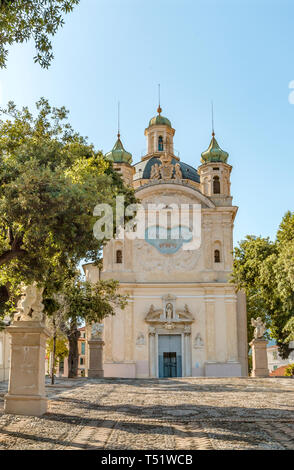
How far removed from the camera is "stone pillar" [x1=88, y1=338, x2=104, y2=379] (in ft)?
93.8

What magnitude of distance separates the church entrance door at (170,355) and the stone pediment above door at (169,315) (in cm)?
101

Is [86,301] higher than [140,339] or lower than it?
higher

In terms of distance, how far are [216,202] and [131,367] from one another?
13750 mm

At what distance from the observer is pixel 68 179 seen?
10.6 meters

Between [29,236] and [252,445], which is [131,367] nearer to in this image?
[29,236]

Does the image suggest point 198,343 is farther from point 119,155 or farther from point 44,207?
point 44,207

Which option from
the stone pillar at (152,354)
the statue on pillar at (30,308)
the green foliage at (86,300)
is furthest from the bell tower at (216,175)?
the statue on pillar at (30,308)

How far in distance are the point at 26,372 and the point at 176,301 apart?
1087 inches

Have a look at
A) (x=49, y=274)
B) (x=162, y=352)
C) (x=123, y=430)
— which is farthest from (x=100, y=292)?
(x=123, y=430)

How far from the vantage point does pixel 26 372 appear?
381 inches

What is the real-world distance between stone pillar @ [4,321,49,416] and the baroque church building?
86.3 feet

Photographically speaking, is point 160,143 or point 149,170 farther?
point 160,143

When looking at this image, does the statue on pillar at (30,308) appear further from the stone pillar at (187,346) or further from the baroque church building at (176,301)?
the stone pillar at (187,346)

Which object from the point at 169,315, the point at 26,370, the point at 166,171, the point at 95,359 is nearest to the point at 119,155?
the point at 166,171
